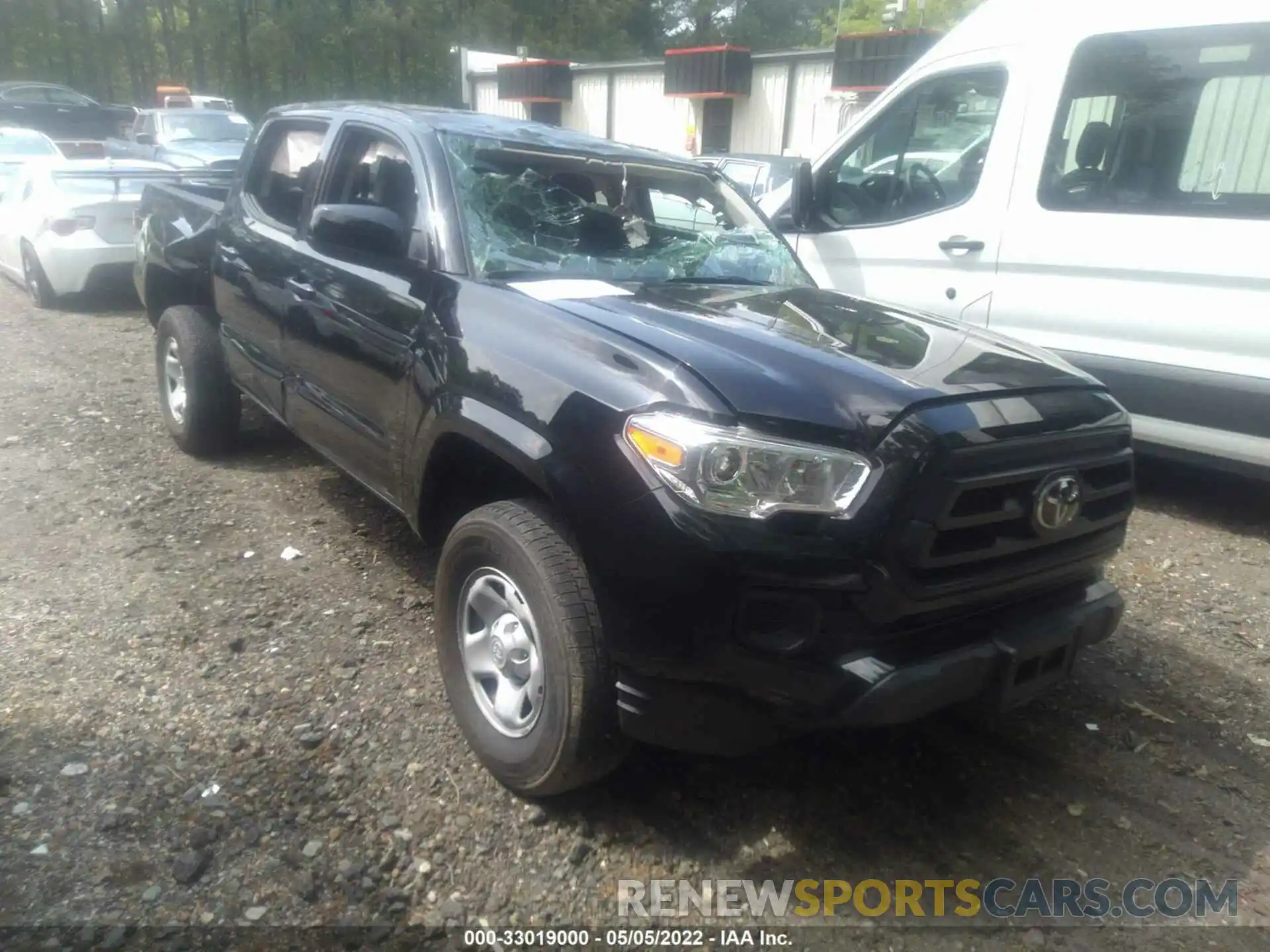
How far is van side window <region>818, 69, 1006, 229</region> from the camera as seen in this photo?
4.94 m

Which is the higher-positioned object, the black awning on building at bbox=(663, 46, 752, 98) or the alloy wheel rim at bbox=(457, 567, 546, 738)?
the black awning on building at bbox=(663, 46, 752, 98)

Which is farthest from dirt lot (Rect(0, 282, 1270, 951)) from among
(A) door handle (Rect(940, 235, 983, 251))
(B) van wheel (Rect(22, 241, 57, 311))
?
(B) van wheel (Rect(22, 241, 57, 311))

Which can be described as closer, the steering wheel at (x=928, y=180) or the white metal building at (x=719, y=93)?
the steering wheel at (x=928, y=180)

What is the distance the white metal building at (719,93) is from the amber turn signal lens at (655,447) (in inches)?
618

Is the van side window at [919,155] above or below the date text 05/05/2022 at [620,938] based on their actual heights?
above

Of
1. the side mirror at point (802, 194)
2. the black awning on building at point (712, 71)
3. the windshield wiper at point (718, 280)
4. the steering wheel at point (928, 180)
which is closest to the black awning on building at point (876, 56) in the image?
the black awning on building at point (712, 71)

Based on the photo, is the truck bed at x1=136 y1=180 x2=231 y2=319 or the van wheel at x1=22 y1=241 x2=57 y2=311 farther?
the van wheel at x1=22 y1=241 x2=57 y2=311

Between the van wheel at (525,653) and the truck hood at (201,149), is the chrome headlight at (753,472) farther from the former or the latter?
the truck hood at (201,149)

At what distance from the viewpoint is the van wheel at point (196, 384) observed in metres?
4.93

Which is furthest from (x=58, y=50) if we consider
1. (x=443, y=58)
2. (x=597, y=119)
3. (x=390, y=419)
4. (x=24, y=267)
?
(x=390, y=419)

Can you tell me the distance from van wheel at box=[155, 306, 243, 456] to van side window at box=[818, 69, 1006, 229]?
331 cm

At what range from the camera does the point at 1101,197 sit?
4602 millimetres

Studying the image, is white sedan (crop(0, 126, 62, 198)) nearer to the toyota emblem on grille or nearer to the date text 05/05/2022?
the date text 05/05/2022

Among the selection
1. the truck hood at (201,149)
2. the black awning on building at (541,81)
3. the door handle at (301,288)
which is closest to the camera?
the door handle at (301,288)
